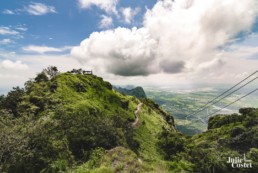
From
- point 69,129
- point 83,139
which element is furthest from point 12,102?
point 83,139

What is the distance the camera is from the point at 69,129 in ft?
157

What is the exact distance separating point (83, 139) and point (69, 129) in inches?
173

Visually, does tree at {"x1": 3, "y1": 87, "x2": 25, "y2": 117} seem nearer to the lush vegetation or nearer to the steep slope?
the lush vegetation

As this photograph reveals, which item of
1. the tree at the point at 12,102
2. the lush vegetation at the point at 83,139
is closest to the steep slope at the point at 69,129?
the lush vegetation at the point at 83,139

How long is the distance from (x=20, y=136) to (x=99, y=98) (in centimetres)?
7263

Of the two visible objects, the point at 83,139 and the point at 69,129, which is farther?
the point at 69,129

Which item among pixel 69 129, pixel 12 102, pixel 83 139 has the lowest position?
pixel 83 139

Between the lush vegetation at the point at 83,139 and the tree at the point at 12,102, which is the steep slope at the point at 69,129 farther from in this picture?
the tree at the point at 12,102

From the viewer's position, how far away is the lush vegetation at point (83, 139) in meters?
26.0

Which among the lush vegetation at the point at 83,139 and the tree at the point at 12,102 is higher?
the tree at the point at 12,102

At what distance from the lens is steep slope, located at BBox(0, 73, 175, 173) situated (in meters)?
33.6

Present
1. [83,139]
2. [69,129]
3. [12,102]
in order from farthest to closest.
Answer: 1. [12,102]
2. [69,129]
3. [83,139]

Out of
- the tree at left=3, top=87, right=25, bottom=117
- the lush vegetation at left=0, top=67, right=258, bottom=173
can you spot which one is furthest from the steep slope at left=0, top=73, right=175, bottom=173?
the tree at left=3, top=87, right=25, bottom=117

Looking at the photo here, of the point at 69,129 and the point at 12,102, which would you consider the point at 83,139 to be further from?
the point at 12,102
